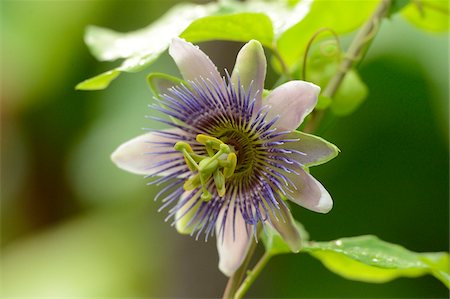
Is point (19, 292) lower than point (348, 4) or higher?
lower

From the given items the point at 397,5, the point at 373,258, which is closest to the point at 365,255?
the point at 373,258

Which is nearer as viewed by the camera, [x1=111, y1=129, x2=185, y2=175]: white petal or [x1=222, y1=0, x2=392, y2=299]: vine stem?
[x1=111, y1=129, x2=185, y2=175]: white petal

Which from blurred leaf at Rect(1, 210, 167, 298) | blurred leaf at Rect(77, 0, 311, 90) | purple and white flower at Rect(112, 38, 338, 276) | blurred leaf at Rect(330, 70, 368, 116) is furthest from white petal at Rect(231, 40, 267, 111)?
blurred leaf at Rect(1, 210, 167, 298)

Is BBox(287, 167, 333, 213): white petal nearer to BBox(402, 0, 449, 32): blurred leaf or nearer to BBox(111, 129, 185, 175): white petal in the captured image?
BBox(111, 129, 185, 175): white petal

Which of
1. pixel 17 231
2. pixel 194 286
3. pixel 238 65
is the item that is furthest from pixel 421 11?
pixel 17 231

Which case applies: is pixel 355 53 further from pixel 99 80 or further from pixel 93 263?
pixel 93 263

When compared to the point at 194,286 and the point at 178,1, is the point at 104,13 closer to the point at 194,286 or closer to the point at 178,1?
the point at 178,1

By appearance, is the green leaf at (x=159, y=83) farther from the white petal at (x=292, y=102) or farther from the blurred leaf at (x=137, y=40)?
the white petal at (x=292, y=102)
